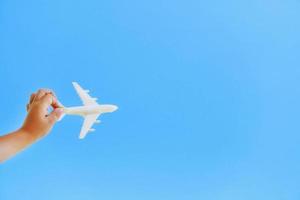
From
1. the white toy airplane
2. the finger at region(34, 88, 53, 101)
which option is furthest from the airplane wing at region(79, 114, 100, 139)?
the finger at region(34, 88, 53, 101)

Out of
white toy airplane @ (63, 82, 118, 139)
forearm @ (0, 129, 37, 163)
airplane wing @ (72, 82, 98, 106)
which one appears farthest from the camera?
airplane wing @ (72, 82, 98, 106)

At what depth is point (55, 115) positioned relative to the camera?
0.40 m

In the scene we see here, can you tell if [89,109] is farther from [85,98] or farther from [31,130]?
[31,130]

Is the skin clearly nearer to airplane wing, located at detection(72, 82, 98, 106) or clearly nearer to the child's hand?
the child's hand

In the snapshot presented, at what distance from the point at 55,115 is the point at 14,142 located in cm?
5

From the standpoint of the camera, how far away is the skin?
0.35 m

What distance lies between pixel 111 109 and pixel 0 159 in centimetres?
391

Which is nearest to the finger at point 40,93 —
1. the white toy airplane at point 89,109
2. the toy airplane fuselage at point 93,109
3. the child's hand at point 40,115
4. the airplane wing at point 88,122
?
the child's hand at point 40,115

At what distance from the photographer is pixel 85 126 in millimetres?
4258

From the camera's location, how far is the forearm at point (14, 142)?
345 mm

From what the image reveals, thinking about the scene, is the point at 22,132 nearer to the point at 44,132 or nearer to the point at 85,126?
the point at 44,132

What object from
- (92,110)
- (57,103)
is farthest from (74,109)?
(57,103)

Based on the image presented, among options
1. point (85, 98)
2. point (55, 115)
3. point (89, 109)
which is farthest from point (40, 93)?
point (85, 98)

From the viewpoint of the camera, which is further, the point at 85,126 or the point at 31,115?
the point at 85,126
